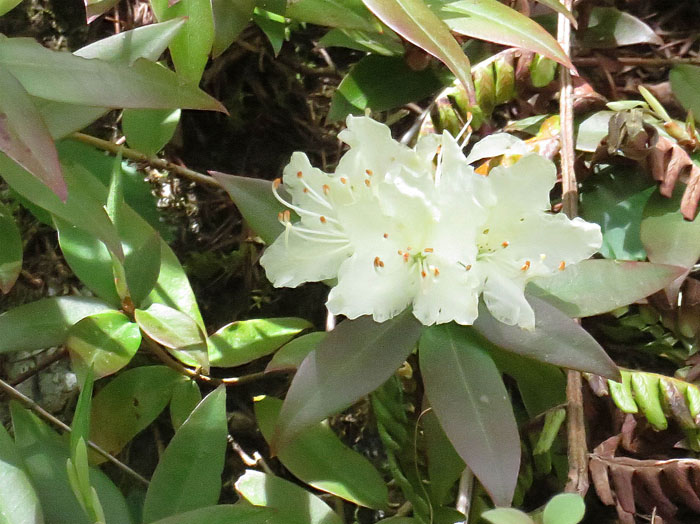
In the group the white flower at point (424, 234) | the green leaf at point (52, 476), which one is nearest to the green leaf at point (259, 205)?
the white flower at point (424, 234)

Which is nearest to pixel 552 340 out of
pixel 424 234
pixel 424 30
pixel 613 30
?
pixel 424 234

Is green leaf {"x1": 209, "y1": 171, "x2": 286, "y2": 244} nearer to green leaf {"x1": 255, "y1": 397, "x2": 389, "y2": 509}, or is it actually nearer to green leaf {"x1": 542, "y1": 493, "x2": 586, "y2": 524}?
green leaf {"x1": 255, "y1": 397, "x2": 389, "y2": 509}

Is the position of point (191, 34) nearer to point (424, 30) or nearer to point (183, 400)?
point (424, 30)

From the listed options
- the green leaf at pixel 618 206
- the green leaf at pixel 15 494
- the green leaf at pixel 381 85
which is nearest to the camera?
the green leaf at pixel 15 494

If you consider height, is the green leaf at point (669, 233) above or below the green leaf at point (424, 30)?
below

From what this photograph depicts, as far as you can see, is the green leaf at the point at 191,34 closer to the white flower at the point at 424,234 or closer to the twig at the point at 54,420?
the white flower at the point at 424,234

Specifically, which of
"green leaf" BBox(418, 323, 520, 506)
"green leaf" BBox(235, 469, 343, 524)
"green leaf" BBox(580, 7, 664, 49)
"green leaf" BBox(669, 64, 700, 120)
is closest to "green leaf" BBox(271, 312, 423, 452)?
"green leaf" BBox(418, 323, 520, 506)
